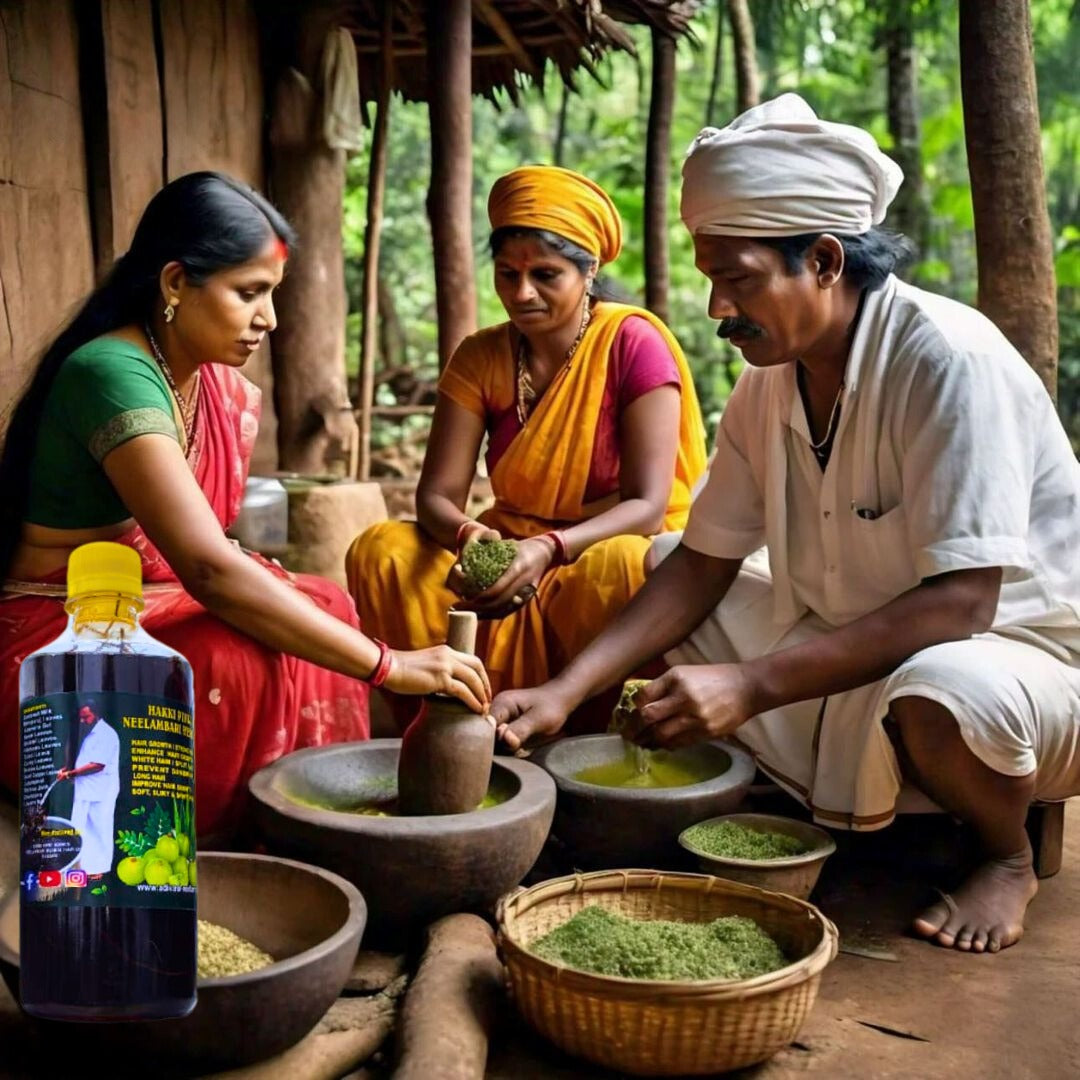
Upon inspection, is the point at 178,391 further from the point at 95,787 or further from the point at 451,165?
the point at 451,165

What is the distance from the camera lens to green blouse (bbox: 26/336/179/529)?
292 cm

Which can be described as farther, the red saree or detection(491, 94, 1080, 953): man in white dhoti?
the red saree

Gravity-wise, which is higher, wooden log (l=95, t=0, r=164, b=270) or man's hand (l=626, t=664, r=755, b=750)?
wooden log (l=95, t=0, r=164, b=270)

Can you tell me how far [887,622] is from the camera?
3.07m

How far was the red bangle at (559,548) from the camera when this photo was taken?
13.2 ft

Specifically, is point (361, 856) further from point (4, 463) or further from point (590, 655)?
point (4, 463)

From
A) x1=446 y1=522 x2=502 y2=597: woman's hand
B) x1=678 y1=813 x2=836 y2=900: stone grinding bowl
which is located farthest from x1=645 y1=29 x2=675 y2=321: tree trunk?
x1=678 y1=813 x2=836 y2=900: stone grinding bowl

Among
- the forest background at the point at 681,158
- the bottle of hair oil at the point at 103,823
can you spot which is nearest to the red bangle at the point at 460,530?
the bottle of hair oil at the point at 103,823

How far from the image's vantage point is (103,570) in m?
1.99

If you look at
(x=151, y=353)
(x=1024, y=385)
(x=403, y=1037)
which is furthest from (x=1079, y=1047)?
(x=151, y=353)

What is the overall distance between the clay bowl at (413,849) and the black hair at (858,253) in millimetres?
1353

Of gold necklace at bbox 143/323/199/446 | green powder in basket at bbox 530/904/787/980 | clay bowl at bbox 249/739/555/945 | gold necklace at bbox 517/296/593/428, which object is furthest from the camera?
gold necklace at bbox 517/296/593/428

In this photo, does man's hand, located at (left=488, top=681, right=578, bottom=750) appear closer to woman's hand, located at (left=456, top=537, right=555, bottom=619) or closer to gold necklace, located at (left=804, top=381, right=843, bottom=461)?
woman's hand, located at (left=456, top=537, right=555, bottom=619)

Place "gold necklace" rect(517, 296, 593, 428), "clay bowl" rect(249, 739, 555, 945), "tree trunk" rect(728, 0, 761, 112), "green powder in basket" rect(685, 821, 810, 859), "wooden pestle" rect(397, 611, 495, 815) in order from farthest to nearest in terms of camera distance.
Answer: "tree trunk" rect(728, 0, 761, 112)
"gold necklace" rect(517, 296, 593, 428)
"green powder in basket" rect(685, 821, 810, 859)
"wooden pestle" rect(397, 611, 495, 815)
"clay bowl" rect(249, 739, 555, 945)
